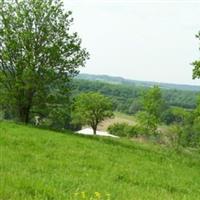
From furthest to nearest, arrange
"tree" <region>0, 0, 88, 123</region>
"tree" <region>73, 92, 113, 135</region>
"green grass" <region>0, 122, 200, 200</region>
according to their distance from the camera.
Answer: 1. "tree" <region>73, 92, 113, 135</region>
2. "tree" <region>0, 0, 88, 123</region>
3. "green grass" <region>0, 122, 200, 200</region>

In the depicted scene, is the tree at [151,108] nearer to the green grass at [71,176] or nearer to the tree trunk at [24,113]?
the tree trunk at [24,113]

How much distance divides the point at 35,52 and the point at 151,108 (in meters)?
50.9

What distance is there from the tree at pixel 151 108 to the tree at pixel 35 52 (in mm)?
49302

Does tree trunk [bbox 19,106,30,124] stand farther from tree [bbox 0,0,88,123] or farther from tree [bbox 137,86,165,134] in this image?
tree [bbox 137,86,165,134]

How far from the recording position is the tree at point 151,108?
83.4m

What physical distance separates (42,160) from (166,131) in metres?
81.4

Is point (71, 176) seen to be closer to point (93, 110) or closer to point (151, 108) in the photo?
point (151, 108)

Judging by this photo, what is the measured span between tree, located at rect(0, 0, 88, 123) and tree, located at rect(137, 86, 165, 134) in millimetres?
49302

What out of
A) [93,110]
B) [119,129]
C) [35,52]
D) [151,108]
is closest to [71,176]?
[35,52]

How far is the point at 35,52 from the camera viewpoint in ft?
113

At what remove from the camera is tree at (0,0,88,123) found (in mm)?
34219

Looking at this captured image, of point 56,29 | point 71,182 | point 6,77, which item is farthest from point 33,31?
point 71,182

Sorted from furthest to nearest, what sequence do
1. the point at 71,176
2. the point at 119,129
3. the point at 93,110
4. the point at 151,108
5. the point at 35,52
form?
1. the point at 119,129
2. the point at 93,110
3. the point at 151,108
4. the point at 35,52
5. the point at 71,176

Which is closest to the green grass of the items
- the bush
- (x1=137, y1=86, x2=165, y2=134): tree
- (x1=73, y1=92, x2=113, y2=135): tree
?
(x1=137, y1=86, x2=165, y2=134): tree
